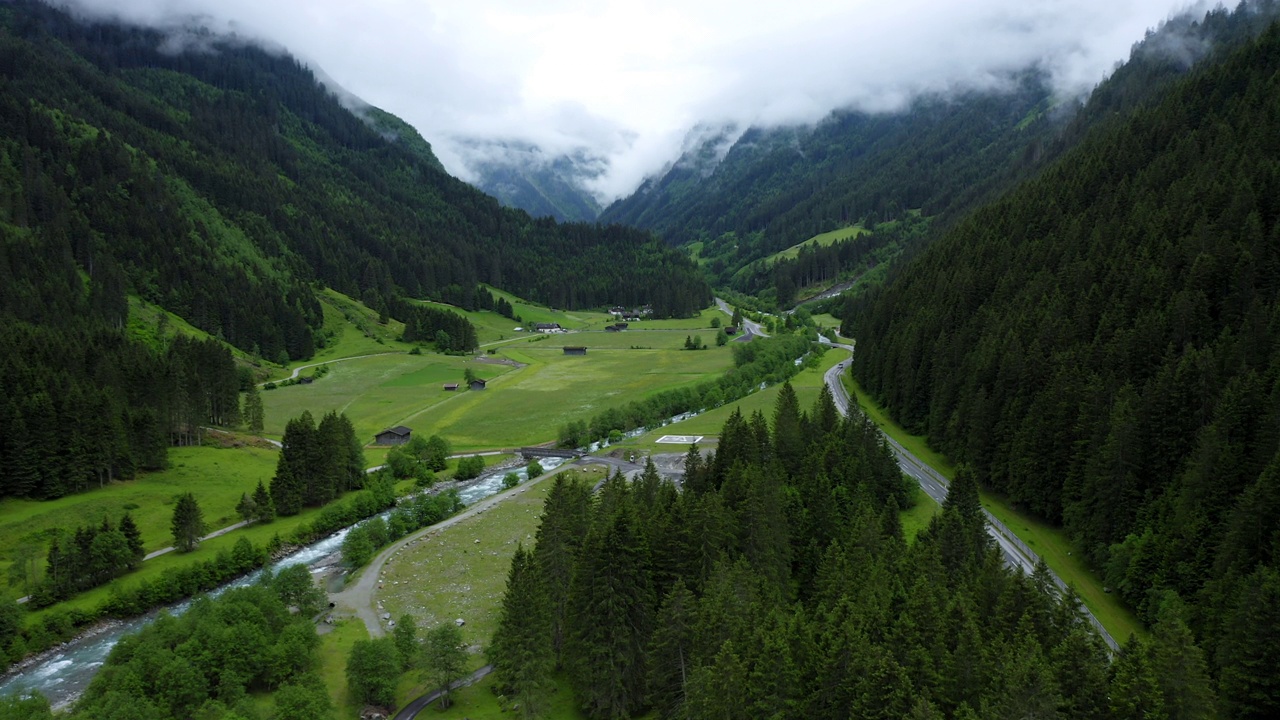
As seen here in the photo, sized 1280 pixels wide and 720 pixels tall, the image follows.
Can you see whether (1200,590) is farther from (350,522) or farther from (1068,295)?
(350,522)

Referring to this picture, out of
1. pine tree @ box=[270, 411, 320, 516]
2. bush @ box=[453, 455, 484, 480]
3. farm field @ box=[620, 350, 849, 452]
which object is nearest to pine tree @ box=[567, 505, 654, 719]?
pine tree @ box=[270, 411, 320, 516]

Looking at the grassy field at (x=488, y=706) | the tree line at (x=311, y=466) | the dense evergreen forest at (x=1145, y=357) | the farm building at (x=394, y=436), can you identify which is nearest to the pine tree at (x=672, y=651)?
the grassy field at (x=488, y=706)

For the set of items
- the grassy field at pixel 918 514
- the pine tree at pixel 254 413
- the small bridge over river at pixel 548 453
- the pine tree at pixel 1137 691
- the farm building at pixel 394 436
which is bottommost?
the grassy field at pixel 918 514

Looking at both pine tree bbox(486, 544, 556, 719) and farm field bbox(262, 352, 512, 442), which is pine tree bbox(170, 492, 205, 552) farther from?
pine tree bbox(486, 544, 556, 719)

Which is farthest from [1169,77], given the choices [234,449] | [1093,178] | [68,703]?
[68,703]

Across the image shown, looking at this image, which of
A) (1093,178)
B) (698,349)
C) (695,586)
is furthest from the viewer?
(698,349)

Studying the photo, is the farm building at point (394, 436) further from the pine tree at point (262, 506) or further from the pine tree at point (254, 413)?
the pine tree at point (262, 506)

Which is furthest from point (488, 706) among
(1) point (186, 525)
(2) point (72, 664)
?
(1) point (186, 525)
